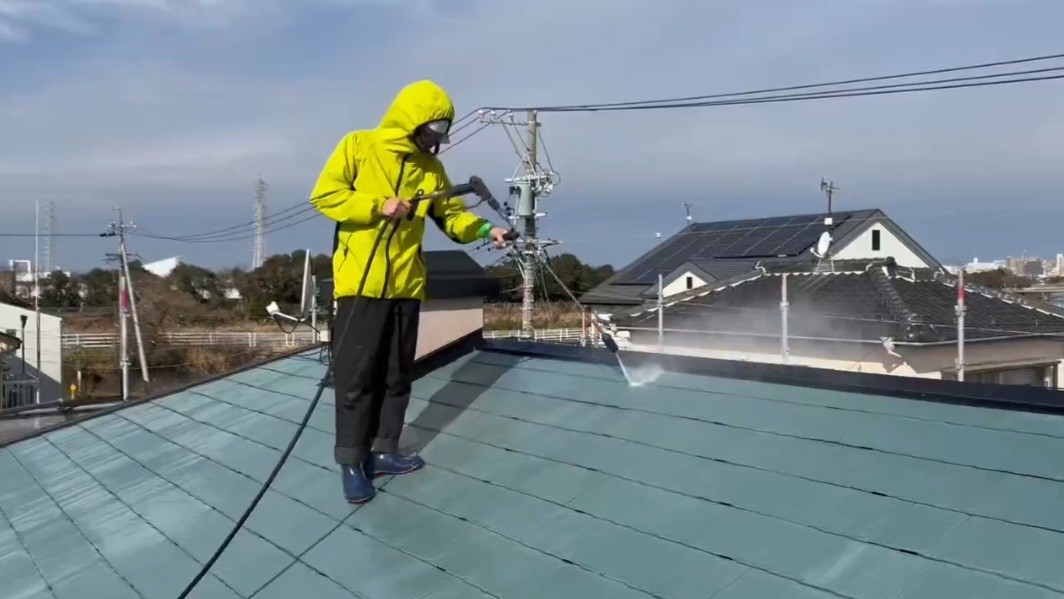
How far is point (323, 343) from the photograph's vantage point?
6.77m

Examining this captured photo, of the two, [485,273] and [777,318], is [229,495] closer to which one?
[485,273]

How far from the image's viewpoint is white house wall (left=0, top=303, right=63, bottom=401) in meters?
28.0

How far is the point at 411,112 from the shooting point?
3.86 m

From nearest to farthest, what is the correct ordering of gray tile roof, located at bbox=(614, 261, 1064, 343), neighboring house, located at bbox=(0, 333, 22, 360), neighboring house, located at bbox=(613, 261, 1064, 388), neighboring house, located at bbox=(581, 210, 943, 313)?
neighboring house, located at bbox=(613, 261, 1064, 388) < gray tile roof, located at bbox=(614, 261, 1064, 343) < neighboring house, located at bbox=(0, 333, 22, 360) < neighboring house, located at bbox=(581, 210, 943, 313)

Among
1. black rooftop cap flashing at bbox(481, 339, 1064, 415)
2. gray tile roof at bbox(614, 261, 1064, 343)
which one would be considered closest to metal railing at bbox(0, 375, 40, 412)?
gray tile roof at bbox(614, 261, 1064, 343)

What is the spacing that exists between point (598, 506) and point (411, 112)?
181 cm

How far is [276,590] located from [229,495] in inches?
47.7

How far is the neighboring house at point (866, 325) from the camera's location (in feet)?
46.0

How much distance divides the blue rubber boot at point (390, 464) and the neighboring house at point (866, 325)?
30.4 ft

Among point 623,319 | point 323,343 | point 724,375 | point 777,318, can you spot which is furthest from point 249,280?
point 724,375

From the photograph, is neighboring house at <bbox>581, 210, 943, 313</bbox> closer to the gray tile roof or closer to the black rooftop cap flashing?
the gray tile roof

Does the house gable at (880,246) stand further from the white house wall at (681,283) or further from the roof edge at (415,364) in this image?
the roof edge at (415,364)

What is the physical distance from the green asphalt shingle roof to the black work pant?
0.76ft

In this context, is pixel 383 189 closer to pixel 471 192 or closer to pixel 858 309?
pixel 471 192
